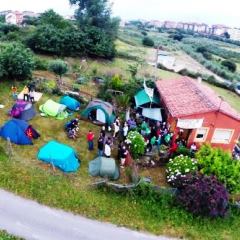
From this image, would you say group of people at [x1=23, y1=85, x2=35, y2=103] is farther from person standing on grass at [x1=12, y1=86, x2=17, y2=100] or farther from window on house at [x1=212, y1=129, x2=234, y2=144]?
window on house at [x1=212, y1=129, x2=234, y2=144]

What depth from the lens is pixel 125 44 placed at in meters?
62.8

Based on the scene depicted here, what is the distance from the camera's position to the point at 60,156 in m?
21.2

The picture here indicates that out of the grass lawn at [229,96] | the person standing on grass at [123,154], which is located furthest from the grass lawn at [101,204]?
the grass lawn at [229,96]

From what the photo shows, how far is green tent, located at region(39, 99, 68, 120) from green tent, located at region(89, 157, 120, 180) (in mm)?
6894

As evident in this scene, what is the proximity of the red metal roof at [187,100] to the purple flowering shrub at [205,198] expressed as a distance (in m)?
6.24

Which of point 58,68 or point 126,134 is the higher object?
point 126,134

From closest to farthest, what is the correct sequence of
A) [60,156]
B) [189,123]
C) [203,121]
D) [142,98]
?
[60,156]
[189,123]
[203,121]
[142,98]

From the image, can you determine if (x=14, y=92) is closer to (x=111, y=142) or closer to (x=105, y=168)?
(x=111, y=142)

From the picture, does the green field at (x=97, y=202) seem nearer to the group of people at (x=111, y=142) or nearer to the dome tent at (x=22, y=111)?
the group of people at (x=111, y=142)

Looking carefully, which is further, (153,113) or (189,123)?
(153,113)

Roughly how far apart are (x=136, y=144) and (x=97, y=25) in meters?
28.9

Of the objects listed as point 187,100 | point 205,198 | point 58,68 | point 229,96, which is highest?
point 187,100

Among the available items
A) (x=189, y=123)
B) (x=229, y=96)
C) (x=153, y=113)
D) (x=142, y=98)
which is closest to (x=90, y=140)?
(x=153, y=113)

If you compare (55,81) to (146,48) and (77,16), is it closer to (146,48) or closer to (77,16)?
(77,16)
